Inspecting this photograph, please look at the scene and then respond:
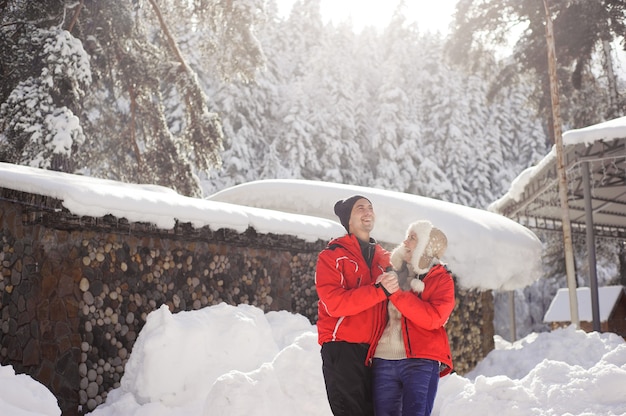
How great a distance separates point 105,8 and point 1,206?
8.68 m

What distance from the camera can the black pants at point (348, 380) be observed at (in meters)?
3.36

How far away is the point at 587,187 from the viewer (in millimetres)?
14484

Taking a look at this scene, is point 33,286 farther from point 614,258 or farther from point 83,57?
point 614,258

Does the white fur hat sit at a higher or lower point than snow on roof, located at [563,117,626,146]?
lower

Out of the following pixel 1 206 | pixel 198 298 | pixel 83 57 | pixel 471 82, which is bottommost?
pixel 198 298

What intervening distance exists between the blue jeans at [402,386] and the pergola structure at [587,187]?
10.9m

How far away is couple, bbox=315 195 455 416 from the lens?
3342 mm

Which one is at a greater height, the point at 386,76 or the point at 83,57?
the point at 386,76

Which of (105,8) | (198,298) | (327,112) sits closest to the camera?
(198,298)

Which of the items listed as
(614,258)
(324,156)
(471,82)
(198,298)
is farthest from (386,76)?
(198,298)

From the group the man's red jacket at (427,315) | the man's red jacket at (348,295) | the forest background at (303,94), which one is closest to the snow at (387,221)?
the forest background at (303,94)

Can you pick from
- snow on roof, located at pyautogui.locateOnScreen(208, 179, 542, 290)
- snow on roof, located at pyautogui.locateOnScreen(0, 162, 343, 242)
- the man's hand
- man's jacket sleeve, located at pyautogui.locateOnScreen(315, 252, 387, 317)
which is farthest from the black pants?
snow on roof, located at pyautogui.locateOnScreen(208, 179, 542, 290)

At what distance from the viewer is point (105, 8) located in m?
14.0

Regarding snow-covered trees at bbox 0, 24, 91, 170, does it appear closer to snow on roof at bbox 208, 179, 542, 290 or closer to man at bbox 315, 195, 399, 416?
snow on roof at bbox 208, 179, 542, 290
